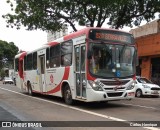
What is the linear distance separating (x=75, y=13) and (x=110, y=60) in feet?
55.1

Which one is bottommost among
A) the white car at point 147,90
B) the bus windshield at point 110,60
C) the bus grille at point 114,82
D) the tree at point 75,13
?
the white car at point 147,90

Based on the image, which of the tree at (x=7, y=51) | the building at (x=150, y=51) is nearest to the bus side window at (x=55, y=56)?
the building at (x=150, y=51)

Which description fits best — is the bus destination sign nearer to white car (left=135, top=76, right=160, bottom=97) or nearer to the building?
white car (left=135, top=76, right=160, bottom=97)

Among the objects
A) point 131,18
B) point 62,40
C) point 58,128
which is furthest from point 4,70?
point 58,128

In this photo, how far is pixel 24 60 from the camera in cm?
2347

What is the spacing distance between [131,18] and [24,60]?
12.3 metres

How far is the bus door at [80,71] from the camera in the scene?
13.8 m

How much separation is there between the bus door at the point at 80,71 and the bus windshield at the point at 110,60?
44 centimetres

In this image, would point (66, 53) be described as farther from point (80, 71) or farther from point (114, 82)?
point (114, 82)

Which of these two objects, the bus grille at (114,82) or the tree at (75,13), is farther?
the tree at (75,13)

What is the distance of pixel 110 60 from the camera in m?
13.7

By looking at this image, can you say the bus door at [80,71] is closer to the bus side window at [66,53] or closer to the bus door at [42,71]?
the bus side window at [66,53]

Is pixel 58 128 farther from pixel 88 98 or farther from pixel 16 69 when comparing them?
pixel 16 69

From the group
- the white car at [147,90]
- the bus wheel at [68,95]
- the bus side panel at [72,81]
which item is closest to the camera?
the bus side panel at [72,81]
